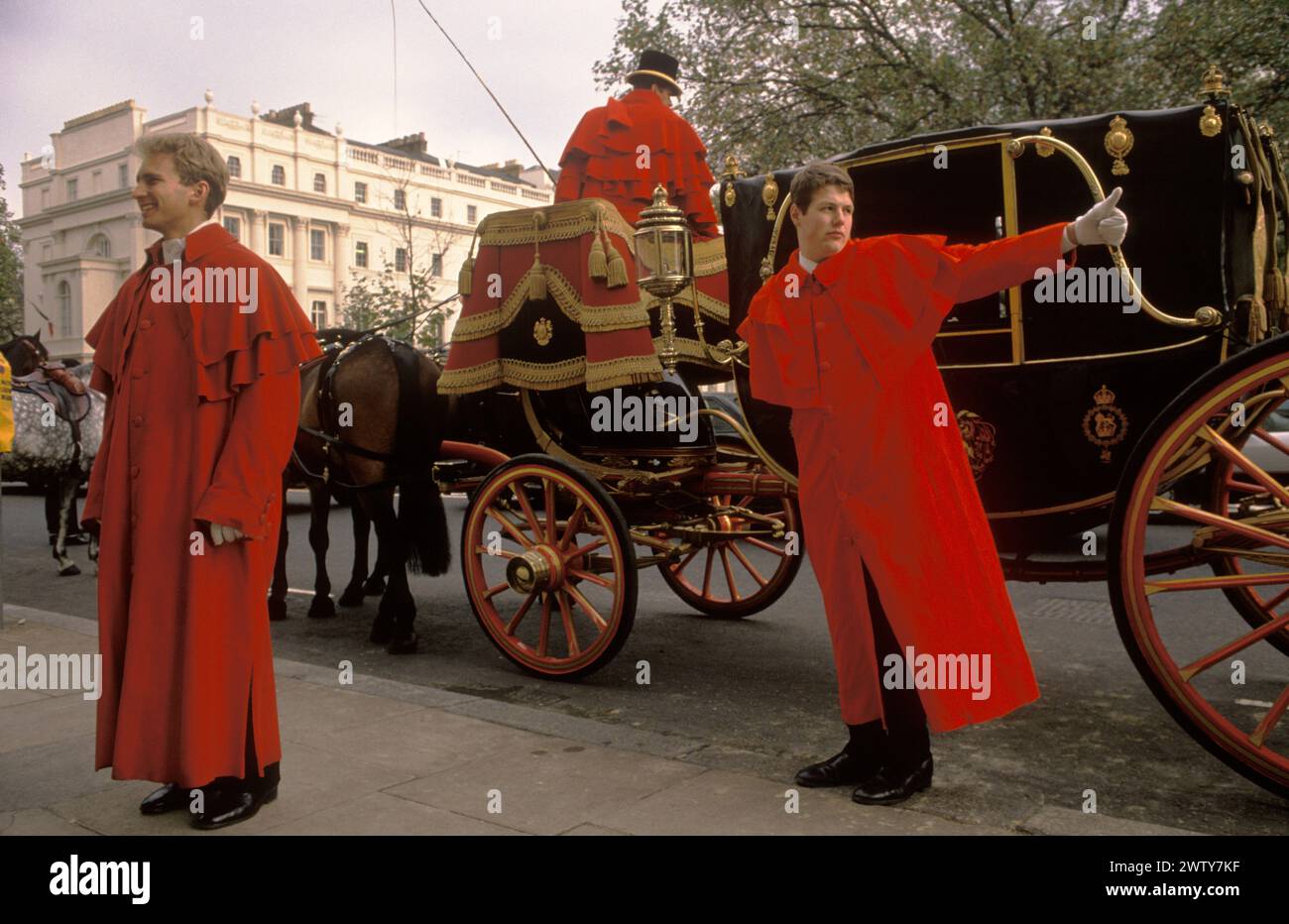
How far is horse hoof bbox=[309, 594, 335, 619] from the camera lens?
7.05 m

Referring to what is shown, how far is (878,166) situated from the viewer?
3.96 metres

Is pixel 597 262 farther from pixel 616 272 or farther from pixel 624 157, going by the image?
pixel 624 157

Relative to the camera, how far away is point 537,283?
5.26m

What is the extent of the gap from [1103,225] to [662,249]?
2131 mm

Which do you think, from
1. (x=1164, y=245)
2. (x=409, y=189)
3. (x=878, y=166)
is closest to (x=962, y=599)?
(x=1164, y=245)

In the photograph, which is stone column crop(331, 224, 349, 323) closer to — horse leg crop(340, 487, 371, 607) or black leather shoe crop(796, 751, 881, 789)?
horse leg crop(340, 487, 371, 607)

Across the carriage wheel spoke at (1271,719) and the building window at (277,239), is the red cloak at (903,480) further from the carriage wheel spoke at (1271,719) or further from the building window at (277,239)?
the building window at (277,239)

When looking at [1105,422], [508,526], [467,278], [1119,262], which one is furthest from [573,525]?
[1119,262]

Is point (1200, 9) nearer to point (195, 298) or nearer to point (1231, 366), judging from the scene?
point (1231, 366)

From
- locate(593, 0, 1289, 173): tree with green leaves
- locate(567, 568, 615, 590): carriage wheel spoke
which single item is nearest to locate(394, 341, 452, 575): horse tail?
locate(567, 568, 615, 590): carriage wheel spoke

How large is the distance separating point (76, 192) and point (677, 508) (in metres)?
46.4

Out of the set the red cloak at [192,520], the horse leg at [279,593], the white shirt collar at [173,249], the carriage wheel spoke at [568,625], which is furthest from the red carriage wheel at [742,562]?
the white shirt collar at [173,249]

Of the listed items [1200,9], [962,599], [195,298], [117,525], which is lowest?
[962,599]

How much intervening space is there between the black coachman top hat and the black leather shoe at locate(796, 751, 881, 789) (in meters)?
4.07
